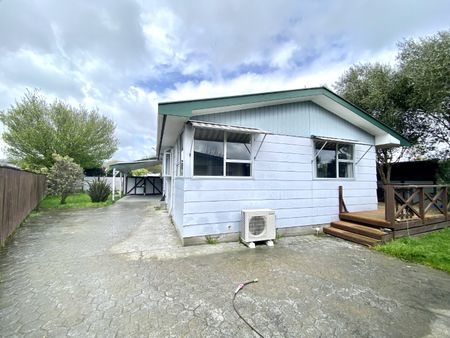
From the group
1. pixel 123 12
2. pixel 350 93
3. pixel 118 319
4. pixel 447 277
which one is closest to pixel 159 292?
pixel 118 319

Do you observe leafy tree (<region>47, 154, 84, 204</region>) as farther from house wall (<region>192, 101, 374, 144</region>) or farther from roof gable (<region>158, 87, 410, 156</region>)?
house wall (<region>192, 101, 374, 144</region>)

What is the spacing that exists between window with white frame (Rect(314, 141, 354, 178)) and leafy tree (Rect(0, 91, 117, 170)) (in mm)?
17953

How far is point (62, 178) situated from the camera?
1134 cm

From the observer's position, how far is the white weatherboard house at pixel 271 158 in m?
4.55

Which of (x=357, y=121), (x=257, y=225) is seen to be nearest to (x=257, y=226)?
(x=257, y=225)

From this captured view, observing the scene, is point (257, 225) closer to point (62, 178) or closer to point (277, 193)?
point (277, 193)

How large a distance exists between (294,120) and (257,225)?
10.2ft

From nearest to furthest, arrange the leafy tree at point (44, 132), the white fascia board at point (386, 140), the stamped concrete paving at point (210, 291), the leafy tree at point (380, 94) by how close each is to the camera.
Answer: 1. the stamped concrete paving at point (210, 291)
2. the white fascia board at point (386, 140)
3. the leafy tree at point (380, 94)
4. the leafy tree at point (44, 132)

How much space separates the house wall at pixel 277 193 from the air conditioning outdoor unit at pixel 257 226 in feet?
1.16

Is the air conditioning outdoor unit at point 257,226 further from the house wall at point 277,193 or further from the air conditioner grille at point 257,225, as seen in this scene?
the house wall at point 277,193

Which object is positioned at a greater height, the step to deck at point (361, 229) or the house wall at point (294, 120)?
the house wall at point (294, 120)

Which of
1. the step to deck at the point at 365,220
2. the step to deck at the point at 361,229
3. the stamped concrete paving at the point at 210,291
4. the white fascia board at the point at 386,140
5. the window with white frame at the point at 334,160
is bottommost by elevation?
the stamped concrete paving at the point at 210,291

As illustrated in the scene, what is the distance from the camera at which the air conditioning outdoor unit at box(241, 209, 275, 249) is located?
4581 mm

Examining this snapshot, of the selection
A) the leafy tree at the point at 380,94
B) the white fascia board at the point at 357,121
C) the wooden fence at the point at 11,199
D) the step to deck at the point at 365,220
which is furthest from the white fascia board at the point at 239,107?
the leafy tree at the point at 380,94
